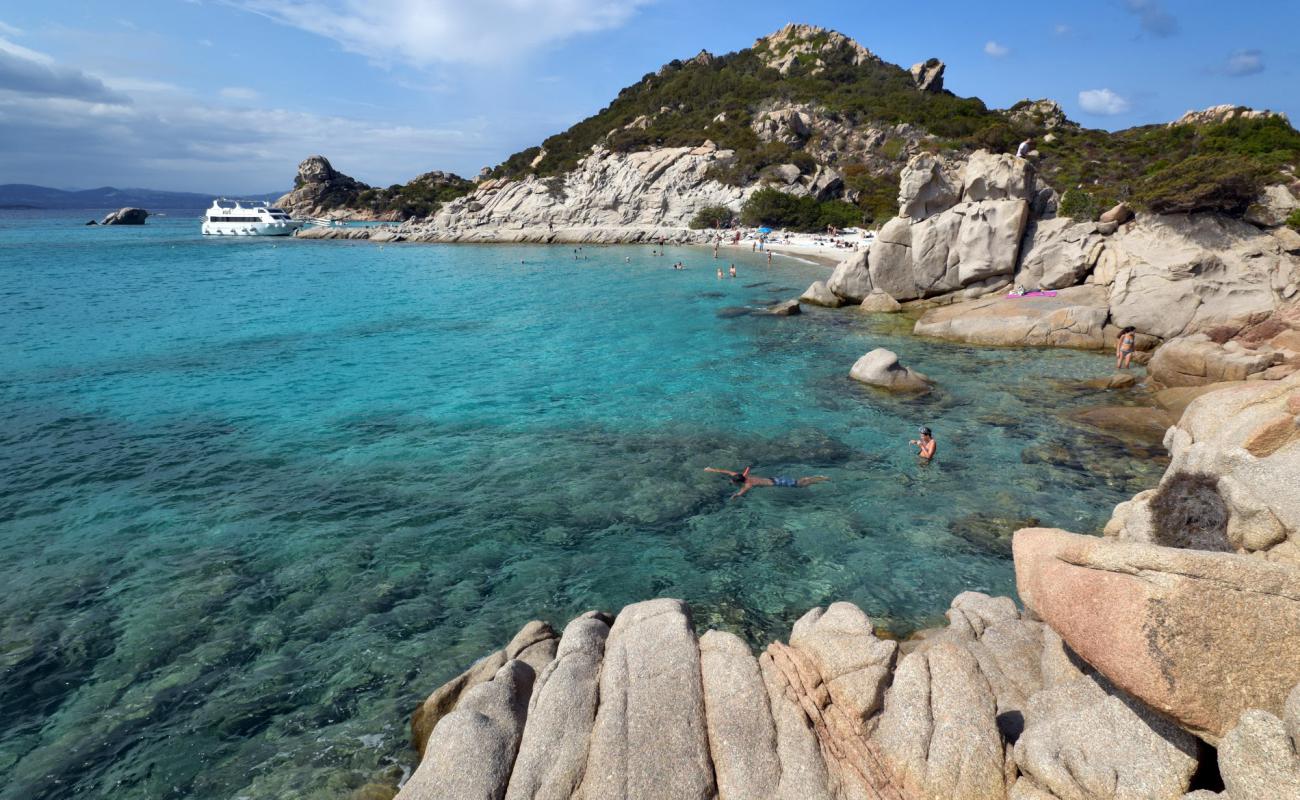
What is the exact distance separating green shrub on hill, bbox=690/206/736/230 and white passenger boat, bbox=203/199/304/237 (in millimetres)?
87944

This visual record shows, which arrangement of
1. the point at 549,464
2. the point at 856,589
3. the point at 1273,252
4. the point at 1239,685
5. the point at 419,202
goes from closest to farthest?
the point at 1239,685
the point at 856,589
the point at 549,464
the point at 1273,252
the point at 419,202

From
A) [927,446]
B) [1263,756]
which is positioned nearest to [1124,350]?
[927,446]

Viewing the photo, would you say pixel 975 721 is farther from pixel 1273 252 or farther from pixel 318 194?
pixel 318 194

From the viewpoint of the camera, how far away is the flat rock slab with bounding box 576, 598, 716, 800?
681cm

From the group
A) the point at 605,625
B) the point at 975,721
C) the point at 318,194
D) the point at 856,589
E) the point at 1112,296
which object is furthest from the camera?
the point at 318,194

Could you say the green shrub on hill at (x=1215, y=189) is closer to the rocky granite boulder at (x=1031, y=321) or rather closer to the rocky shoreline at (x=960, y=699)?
the rocky granite boulder at (x=1031, y=321)

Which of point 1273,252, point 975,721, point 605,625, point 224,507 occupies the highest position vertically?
point 1273,252

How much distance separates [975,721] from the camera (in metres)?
7.18

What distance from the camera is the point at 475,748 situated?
7207 mm

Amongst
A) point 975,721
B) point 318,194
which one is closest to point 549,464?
point 975,721

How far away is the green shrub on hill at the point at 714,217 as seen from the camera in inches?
4043

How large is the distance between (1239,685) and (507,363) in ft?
100

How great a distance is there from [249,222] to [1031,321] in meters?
148

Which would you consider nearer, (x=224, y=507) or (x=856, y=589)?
(x=856, y=589)
